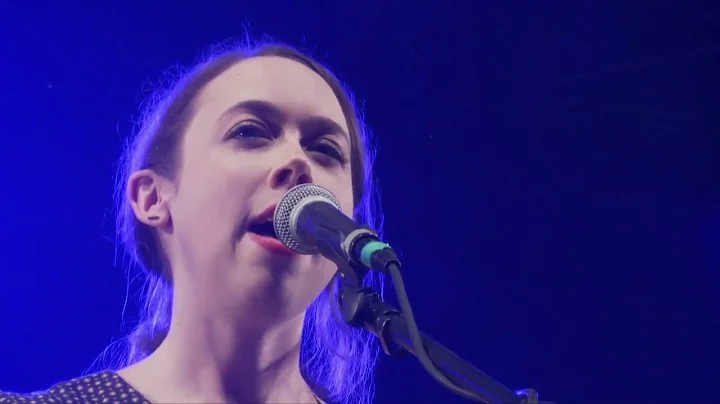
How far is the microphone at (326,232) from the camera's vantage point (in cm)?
91

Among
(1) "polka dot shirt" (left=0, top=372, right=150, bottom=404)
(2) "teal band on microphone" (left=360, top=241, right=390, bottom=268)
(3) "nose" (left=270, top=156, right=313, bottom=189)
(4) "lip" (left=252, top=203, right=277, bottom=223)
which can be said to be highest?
(3) "nose" (left=270, top=156, right=313, bottom=189)

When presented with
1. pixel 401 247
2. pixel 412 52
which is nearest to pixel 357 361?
pixel 401 247

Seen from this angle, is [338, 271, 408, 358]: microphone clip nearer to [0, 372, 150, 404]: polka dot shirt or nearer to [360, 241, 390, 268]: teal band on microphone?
[360, 241, 390, 268]: teal band on microphone

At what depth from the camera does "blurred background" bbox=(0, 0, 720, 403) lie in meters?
1.45

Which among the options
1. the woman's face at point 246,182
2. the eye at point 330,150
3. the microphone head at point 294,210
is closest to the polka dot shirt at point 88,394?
the woman's face at point 246,182

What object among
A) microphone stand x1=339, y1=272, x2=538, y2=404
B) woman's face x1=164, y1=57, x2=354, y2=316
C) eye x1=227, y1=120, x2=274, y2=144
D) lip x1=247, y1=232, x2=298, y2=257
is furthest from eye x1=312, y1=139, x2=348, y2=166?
microphone stand x1=339, y1=272, x2=538, y2=404

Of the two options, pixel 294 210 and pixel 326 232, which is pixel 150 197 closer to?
pixel 294 210

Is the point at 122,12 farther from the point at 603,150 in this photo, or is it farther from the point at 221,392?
the point at 603,150

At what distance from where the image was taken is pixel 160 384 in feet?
4.26

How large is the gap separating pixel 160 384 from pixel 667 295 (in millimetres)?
1539

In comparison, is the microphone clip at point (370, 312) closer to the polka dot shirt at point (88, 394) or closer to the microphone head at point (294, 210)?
the microphone head at point (294, 210)

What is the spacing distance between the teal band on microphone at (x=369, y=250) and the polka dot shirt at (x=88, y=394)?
597 mm

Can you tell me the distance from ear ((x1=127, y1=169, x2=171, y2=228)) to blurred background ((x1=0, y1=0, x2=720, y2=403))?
6 centimetres

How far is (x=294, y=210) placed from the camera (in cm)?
106
